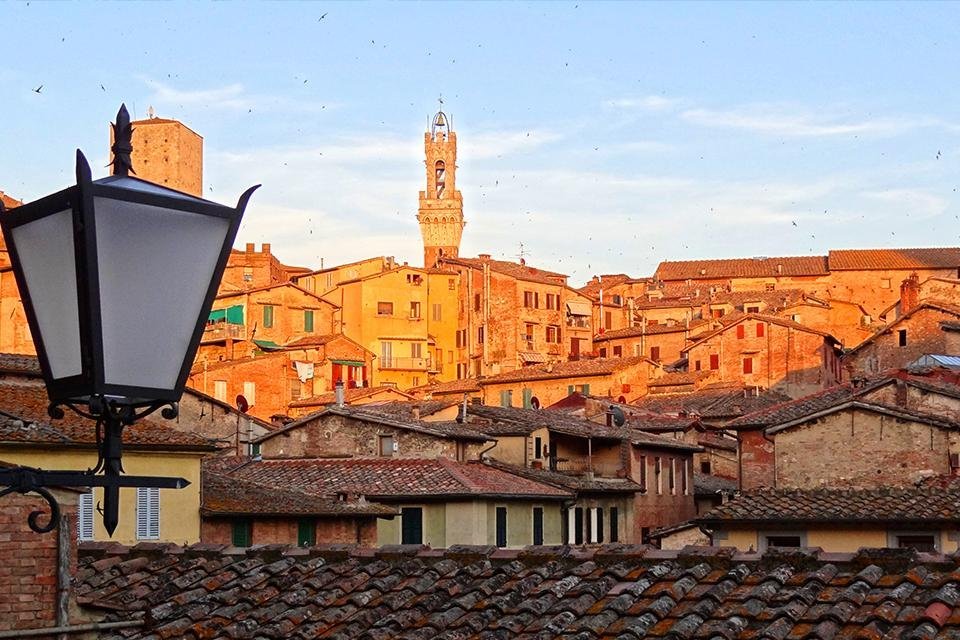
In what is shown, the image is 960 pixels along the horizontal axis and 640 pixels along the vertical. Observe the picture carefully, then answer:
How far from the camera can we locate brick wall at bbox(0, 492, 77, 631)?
8680 millimetres

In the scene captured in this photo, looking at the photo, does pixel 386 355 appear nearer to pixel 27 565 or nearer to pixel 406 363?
pixel 406 363

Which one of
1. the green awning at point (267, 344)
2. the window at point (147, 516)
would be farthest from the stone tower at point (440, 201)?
the window at point (147, 516)

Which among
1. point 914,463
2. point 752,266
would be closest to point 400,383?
point 752,266

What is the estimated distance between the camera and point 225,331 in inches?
2926

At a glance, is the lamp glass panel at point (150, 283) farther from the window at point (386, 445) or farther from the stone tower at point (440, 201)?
the stone tower at point (440, 201)

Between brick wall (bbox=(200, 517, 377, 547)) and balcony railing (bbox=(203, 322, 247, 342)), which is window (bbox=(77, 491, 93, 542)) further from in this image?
balcony railing (bbox=(203, 322, 247, 342))

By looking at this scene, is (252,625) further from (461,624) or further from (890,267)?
(890,267)

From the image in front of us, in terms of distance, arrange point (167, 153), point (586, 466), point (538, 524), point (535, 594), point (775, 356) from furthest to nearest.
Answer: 1. point (167, 153)
2. point (775, 356)
3. point (586, 466)
4. point (538, 524)
5. point (535, 594)

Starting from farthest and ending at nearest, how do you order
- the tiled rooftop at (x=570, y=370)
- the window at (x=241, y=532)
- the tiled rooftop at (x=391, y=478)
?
the tiled rooftop at (x=570, y=370) < the tiled rooftop at (x=391, y=478) < the window at (x=241, y=532)

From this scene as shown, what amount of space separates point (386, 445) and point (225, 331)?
3601cm

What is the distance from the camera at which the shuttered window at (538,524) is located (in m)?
37.7

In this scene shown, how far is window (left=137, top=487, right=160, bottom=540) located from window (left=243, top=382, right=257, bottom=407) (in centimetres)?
3682

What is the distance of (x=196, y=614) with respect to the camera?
31.1 ft

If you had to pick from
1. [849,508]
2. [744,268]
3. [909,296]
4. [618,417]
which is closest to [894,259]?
[744,268]
